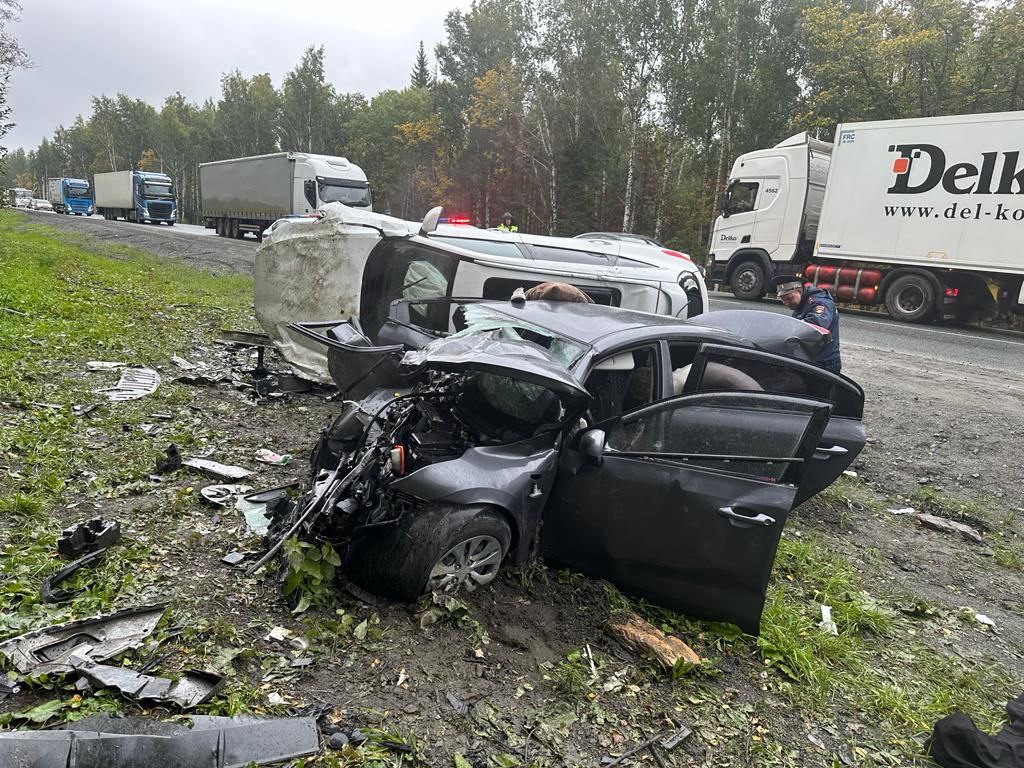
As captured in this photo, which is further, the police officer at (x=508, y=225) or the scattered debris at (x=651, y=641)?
the police officer at (x=508, y=225)

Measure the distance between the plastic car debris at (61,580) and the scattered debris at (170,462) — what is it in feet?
4.13

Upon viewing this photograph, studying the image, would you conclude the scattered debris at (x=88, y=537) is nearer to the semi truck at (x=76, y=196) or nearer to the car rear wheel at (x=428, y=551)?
the car rear wheel at (x=428, y=551)

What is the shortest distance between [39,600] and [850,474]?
5798 mm

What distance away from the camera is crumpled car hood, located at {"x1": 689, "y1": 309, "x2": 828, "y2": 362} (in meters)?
5.85

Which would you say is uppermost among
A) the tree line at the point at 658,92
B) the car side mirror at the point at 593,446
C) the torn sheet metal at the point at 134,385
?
the tree line at the point at 658,92

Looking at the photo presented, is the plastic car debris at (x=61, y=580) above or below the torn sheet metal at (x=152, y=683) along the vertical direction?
above

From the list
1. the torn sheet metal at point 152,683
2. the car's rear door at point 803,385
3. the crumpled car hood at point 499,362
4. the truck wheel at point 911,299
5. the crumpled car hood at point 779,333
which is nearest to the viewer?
the torn sheet metal at point 152,683

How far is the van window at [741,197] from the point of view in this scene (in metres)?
17.5

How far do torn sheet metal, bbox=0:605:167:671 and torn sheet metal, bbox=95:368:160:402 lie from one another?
11.9 feet

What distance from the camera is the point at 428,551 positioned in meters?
3.01

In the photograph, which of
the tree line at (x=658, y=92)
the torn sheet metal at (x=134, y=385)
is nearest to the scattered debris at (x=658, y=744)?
the torn sheet metal at (x=134, y=385)

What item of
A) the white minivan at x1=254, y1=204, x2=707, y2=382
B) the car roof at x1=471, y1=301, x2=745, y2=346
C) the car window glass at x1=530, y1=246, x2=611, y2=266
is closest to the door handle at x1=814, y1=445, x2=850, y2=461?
the car roof at x1=471, y1=301, x2=745, y2=346

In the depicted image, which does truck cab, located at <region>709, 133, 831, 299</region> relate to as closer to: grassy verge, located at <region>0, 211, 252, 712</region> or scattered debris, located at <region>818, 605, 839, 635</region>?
grassy verge, located at <region>0, 211, 252, 712</region>

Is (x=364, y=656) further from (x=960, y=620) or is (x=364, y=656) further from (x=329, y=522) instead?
(x=960, y=620)
